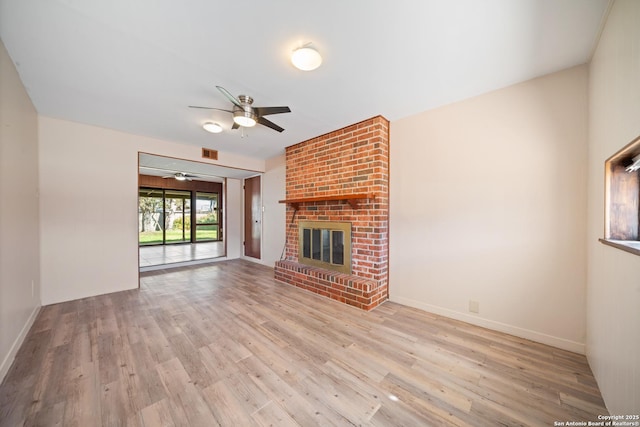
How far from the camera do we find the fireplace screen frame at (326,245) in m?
3.18

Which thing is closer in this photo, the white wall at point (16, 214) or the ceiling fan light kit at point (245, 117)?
the white wall at point (16, 214)

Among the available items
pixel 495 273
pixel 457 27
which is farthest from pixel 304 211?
pixel 457 27

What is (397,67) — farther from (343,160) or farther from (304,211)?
(304,211)

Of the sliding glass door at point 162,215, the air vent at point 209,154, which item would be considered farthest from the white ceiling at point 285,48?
the sliding glass door at point 162,215

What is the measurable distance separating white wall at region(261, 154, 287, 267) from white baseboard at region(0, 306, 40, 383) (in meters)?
3.22

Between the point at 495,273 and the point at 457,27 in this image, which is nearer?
the point at 457,27

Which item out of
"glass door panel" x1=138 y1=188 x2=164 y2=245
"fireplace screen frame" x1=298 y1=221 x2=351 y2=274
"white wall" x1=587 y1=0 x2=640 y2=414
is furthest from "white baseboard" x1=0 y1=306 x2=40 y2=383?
"glass door panel" x1=138 y1=188 x2=164 y2=245

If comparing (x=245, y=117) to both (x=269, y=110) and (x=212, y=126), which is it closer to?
(x=269, y=110)

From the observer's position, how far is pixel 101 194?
3289 millimetres

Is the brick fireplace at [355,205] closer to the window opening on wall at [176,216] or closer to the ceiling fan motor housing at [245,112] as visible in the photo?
the ceiling fan motor housing at [245,112]

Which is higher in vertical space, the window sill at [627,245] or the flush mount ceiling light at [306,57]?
the flush mount ceiling light at [306,57]

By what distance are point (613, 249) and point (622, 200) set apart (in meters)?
0.34

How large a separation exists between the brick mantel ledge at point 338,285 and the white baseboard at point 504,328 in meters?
0.47

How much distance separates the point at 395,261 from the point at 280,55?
2.62 meters
